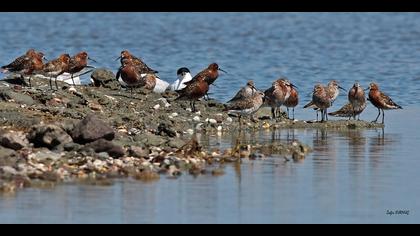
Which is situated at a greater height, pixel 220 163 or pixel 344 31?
pixel 344 31

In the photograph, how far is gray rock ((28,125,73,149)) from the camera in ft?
53.3

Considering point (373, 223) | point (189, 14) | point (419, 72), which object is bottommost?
point (373, 223)

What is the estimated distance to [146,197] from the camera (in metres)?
13.8

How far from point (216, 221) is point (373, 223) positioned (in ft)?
5.61

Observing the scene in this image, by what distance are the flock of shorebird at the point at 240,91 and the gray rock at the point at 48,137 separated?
18.6 ft

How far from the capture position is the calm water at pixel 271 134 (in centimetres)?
1314

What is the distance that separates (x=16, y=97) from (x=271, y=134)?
4.56m

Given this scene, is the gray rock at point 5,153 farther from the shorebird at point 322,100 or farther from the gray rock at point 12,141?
the shorebird at point 322,100

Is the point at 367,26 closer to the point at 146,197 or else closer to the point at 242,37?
the point at 242,37

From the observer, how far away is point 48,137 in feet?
53.3
